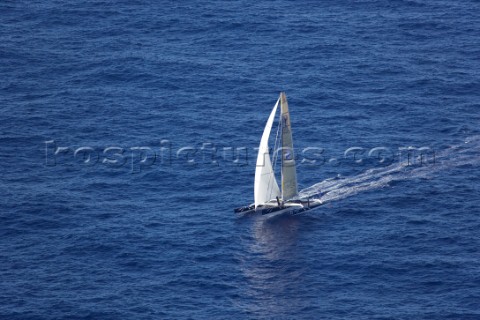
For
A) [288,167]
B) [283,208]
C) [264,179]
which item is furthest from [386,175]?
[264,179]

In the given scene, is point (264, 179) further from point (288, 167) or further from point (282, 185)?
point (288, 167)

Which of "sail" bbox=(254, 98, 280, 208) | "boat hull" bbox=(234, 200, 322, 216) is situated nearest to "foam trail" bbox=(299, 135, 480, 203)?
"boat hull" bbox=(234, 200, 322, 216)

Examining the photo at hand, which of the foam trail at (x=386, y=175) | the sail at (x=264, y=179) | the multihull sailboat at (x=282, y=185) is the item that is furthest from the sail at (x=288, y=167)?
the foam trail at (x=386, y=175)

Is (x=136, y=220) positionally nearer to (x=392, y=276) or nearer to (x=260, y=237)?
(x=260, y=237)

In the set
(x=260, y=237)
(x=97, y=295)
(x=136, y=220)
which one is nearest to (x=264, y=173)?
(x=260, y=237)

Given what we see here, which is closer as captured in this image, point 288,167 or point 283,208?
point 283,208

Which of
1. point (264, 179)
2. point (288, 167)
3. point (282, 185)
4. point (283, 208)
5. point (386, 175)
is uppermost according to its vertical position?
point (288, 167)
